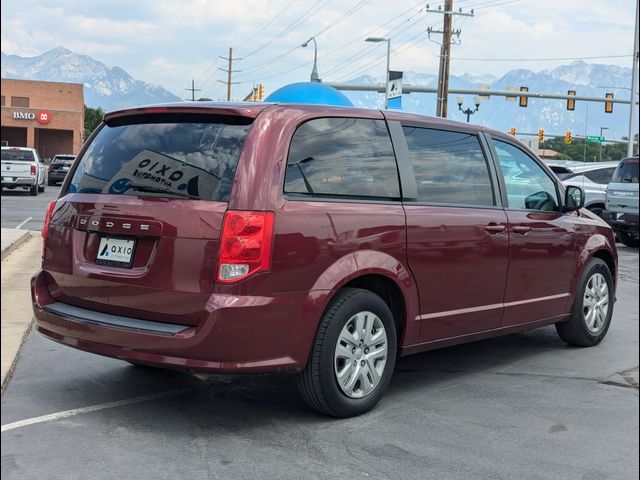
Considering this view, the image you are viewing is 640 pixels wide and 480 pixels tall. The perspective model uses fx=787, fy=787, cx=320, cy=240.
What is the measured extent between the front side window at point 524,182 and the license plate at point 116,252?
9.23ft

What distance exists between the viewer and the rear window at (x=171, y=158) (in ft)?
13.9

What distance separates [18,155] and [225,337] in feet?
85.2

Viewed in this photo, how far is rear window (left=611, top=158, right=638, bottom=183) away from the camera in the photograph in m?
16.6

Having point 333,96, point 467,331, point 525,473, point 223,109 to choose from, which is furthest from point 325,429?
point 333,96

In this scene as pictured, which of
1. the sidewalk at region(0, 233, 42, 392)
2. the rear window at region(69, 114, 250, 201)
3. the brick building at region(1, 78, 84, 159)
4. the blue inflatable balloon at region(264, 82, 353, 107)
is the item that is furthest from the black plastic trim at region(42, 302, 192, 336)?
the brick building at region(1, 78, 84, 159)

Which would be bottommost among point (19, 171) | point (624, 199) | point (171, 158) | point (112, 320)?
point (112, 320)

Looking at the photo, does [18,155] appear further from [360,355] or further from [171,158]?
[360,355]

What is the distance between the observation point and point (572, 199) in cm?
636

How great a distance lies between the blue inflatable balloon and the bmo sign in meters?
61.6

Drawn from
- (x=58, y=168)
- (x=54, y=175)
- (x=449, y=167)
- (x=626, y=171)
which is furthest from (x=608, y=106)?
(x=449, y=167)

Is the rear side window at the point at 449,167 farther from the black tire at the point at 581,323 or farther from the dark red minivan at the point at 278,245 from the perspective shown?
the black tire at the point at 581,323

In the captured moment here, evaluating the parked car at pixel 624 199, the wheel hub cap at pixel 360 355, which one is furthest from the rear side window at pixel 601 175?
the wheel hub cap at pixel 360 355

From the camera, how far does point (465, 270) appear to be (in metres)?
5.20

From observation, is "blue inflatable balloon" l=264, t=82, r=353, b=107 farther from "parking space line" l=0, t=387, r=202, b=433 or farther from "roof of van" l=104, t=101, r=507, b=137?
"parking space line" l=0, t=387, r=202, b=433
